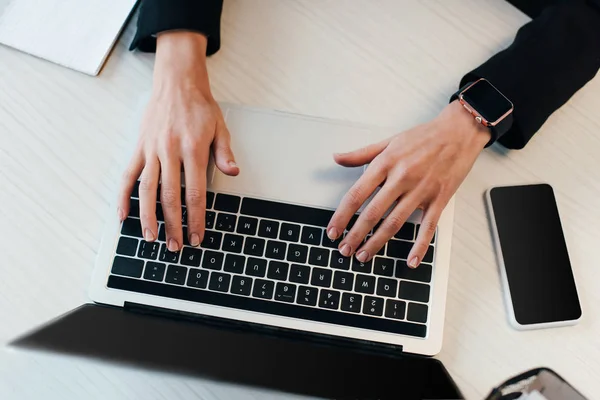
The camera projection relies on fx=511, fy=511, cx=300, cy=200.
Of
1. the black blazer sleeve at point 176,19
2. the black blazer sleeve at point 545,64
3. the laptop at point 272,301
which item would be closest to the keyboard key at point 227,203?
the laptop at point 272,301

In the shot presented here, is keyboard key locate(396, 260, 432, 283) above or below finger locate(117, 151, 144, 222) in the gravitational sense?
above

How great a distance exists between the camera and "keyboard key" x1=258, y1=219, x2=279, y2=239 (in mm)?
542

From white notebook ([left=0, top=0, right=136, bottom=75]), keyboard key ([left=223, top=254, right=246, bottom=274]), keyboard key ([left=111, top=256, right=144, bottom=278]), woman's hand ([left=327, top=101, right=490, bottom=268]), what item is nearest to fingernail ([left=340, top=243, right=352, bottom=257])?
woman's hand ([left=327, top=101, right=490, bottom=268])

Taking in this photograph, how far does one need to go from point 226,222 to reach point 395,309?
20 cm

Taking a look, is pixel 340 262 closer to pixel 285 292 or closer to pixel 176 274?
pixel 285 292

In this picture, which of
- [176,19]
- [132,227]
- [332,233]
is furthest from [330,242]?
[176,19]

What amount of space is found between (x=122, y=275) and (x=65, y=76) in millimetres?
268

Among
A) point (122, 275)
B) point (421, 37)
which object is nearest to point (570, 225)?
point (421, 37)

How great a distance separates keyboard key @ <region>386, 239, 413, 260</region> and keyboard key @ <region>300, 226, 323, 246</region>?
3.0 inches

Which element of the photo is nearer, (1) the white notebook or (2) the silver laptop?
(2) the silver laptop

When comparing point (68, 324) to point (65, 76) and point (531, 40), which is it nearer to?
point (65, 76)

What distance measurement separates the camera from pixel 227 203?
0.56m

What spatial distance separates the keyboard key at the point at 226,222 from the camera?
55cm

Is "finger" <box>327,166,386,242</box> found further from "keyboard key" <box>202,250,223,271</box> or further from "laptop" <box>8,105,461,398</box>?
"keyboard key" <box>202,250,223,271</box>
